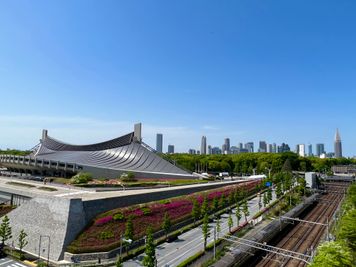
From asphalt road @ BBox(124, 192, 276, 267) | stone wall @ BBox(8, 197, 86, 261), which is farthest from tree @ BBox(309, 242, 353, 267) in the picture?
stone wall @ BBox(8, 197, 86, 261)

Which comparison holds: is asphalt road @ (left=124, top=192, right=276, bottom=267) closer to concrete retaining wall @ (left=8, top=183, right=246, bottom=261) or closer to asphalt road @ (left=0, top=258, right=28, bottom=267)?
concrete retaining wall @ (left=8, top=183, right=246, bottom=261)

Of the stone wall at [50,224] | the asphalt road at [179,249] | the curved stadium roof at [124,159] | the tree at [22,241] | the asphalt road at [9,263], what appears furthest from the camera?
the curved stadium roof at [124,159]

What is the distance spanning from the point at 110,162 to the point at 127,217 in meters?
41.0

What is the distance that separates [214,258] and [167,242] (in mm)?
10247

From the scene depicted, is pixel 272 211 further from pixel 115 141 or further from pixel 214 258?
pixel 115 141

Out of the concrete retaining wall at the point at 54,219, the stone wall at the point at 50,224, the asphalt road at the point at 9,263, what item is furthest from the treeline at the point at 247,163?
the asphalt road at the point at 9,263

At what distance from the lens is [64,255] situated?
3847 centimetres

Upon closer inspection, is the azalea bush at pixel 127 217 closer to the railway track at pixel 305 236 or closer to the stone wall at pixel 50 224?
the stone wall at pixel 50 224

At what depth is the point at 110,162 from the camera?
8538 cm

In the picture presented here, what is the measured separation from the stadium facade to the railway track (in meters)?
36.9

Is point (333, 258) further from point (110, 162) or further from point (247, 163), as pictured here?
point (247, 163)

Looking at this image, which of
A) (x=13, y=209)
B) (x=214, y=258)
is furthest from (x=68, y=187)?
(x=214, y=258)

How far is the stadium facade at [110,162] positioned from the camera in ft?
257

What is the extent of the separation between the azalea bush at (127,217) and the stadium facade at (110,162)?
25514 millimetres
